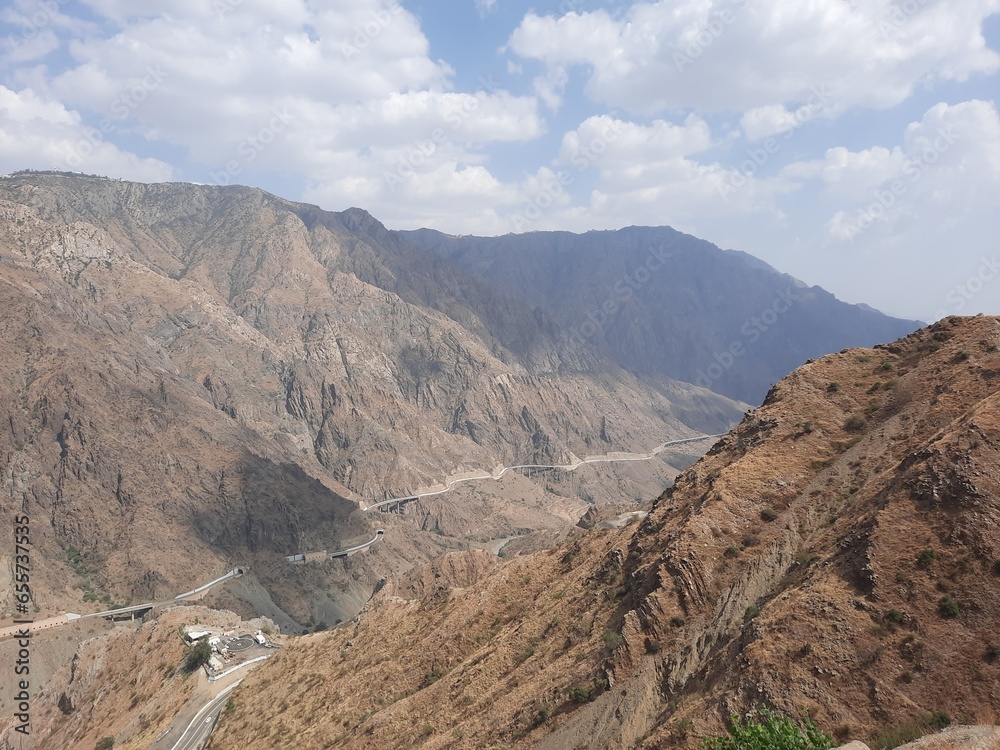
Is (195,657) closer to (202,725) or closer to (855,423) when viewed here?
(202,725)

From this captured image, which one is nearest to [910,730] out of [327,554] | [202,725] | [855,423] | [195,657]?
[855,423]

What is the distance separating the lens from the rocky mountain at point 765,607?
61.7ft

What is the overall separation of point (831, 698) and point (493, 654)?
57.6 feet

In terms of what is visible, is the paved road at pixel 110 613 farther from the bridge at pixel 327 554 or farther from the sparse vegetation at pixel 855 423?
the sparse vegetation at pixel 855 423

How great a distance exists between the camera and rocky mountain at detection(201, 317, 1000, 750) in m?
18.8

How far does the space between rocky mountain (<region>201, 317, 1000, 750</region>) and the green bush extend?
2.20 metres

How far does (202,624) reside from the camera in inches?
2601

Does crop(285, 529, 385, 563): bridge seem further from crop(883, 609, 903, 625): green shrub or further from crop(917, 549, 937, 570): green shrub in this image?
crop(917, 549, 937, 570): green shrub

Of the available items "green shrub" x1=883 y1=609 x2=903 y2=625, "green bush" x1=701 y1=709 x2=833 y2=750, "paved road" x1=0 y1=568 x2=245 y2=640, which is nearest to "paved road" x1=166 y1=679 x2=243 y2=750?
"green bush" x1=701 y1=709 x2=833 y2=750

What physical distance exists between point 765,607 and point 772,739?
21.3ft

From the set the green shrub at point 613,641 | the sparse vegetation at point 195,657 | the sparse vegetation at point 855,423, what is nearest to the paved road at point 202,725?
the sparse vegetation at point 195,657

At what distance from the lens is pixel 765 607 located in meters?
21.8

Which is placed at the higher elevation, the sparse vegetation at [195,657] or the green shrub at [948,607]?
the green shrub at [948,607]

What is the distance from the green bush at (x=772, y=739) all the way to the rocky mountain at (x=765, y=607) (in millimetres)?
2199
